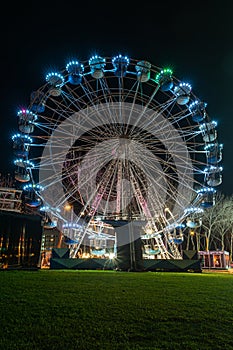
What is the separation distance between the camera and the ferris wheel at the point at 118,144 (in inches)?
684

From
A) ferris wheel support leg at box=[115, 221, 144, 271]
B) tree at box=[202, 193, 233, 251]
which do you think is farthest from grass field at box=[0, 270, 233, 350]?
tree at box=[202, 193, 233, 251]

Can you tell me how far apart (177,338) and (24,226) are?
16941mm

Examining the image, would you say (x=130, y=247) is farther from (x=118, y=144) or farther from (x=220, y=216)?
(x=220, y=216)

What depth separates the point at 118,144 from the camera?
18.8 metres

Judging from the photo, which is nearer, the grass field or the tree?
the grass field

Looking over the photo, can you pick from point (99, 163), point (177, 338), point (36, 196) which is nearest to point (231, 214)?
point (99, 163)

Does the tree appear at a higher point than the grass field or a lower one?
higher

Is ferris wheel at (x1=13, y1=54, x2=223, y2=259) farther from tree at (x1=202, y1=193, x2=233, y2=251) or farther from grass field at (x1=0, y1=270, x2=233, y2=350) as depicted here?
tree at (x1=202, y1=193, x2=233, y2=251)

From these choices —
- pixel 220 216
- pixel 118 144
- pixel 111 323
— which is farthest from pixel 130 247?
pixel 220 216

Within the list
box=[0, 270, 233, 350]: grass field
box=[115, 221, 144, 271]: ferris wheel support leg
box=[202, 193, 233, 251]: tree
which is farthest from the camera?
box=[202, 193, 233, 251]: tree

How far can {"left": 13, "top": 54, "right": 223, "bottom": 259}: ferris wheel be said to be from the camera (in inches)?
684

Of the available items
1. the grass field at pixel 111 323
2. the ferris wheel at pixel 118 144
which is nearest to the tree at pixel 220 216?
the ferris wheel at pixel 118 144

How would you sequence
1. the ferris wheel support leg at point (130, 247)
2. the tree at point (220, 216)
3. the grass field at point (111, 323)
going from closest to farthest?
the grass field at point (111, 323), the ferris wheel support leg at point (130, 247), the tree at point (220, 216)

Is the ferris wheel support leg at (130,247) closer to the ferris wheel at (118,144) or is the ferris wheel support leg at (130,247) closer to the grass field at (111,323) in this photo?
the ferris wheel at (118,144)
